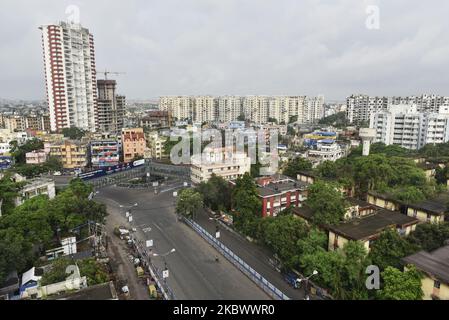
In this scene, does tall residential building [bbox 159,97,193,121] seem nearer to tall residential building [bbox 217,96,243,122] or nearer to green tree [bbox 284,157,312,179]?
tall residential building [bbox 217,96,243,122]

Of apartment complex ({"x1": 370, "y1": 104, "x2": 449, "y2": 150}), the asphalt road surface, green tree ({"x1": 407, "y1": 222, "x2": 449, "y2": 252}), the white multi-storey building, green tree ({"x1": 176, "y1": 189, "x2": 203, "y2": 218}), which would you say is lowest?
the asphalt road surface

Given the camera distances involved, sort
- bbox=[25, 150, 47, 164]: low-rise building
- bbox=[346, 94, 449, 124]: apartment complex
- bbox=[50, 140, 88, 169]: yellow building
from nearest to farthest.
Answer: bbox=[25, 150, 47, 164]: low-rise building, bbox=[50, 140, 88, 169]: yellow building, bbox=[346, 94, 449, 124]: apartment complex

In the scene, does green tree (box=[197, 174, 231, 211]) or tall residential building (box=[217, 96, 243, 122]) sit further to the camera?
tall residential building (box=[217, 96, 243, 122])

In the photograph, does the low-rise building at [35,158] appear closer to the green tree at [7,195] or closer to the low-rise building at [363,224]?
the green tree at [7,195]

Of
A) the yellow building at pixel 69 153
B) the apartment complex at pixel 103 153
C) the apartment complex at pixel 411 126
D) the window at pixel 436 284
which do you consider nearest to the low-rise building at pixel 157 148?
the apartment complex at pixel 103 153

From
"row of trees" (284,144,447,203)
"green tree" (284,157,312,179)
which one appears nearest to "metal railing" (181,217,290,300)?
"row of trees" (284,144,447,203)

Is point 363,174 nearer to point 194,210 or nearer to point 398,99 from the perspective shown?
point 194,210
